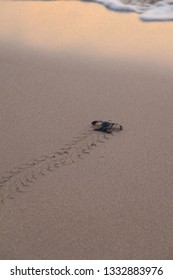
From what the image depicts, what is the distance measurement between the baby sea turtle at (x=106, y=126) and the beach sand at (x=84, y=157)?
0.05 m

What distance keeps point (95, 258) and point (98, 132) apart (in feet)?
3.99

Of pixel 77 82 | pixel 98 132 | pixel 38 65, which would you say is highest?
pixel 38 65

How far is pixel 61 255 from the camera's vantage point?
2279mm

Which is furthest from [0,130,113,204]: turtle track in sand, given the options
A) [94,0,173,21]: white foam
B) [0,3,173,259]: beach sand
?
[94,0,173,21]: white foam

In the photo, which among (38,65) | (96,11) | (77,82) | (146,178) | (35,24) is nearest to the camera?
(146,178)

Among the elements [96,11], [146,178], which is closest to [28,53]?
[96,11]

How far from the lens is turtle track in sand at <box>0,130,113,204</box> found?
275cm

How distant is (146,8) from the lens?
569 cm

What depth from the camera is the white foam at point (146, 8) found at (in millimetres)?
5335

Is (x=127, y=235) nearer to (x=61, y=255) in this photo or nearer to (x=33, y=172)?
(x=61, y=255)

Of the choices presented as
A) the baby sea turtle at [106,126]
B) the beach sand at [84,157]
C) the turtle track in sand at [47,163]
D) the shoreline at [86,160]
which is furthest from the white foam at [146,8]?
the turtle track in sand at [47,163]

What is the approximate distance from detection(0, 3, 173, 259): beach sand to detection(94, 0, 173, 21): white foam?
1179 mm

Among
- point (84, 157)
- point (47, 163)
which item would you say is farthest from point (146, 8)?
point (47, 163)

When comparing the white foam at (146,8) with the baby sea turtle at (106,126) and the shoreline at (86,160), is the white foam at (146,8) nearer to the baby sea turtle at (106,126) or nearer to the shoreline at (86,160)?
the shoreline at (86,160)
